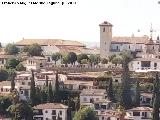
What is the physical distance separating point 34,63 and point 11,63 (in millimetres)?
2921

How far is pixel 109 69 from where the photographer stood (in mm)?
63906

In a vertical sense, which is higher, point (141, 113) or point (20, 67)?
point (20, 67)

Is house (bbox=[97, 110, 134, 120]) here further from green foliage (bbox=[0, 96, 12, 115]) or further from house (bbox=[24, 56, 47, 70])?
house (bbox=[24, 56, 47, 70])

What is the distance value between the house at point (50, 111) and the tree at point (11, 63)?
1596 cm

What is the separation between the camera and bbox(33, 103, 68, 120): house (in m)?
50.5

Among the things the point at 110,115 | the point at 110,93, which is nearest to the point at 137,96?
the point at 110,93

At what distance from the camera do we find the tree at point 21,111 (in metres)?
48.0

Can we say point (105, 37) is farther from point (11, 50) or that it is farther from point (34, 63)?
point (34, 63)

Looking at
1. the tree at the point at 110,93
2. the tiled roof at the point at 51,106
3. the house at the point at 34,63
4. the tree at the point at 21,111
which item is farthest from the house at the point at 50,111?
the house at the point at 34,63

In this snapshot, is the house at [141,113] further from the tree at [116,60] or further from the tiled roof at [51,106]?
the tree at [116,60]

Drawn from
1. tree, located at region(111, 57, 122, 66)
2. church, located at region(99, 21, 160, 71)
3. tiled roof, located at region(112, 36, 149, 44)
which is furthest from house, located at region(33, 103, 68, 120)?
tiled roof, located at region(112, 36, 149, 44)

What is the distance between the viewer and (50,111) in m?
51.0

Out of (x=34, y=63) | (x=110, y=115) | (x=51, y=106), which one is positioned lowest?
(x=110, y=115)

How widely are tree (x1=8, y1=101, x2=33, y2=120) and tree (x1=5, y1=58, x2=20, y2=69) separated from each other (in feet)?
58.4
